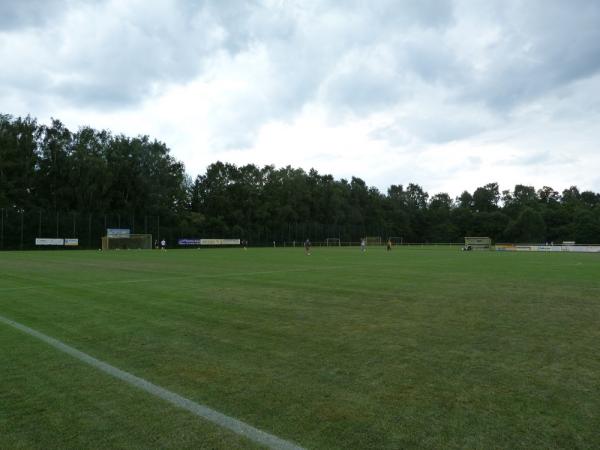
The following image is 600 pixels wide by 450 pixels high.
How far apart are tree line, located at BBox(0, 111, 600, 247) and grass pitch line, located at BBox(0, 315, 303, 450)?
52.5m

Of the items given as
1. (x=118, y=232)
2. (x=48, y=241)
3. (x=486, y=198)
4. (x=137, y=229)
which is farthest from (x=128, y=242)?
(x=486, y=198)

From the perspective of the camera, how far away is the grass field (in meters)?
3.36

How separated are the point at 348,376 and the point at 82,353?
345 centimetres

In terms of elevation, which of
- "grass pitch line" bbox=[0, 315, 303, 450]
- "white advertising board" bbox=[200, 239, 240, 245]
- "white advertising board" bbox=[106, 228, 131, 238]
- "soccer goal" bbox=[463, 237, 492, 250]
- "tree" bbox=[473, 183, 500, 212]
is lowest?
"grass pitch line" bbox=[0, 315, 303, 450]

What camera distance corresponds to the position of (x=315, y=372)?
4.75 metres

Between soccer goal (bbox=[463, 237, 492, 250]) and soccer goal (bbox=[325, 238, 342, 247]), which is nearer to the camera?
soccer goal (bbox=[463, 237, 492, 250])

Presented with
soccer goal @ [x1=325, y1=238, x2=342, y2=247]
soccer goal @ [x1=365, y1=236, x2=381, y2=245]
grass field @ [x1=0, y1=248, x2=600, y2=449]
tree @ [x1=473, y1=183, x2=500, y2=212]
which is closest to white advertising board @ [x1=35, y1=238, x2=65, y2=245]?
grass field @ [x1=0, y1=248, x2=600, y2=449]

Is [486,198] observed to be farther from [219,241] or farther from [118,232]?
[118,232]

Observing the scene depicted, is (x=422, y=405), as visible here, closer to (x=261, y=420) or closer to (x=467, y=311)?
(x=261, y=420)

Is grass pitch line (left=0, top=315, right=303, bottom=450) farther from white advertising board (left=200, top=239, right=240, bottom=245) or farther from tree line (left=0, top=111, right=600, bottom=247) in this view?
white advertising board (left=200, top=239, right=240, bottom=245)

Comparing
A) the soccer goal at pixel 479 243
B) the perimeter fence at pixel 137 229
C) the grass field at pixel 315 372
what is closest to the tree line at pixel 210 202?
the perimeter fence at pixel 137 229

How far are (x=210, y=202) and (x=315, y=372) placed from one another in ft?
274

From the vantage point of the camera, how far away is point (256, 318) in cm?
778

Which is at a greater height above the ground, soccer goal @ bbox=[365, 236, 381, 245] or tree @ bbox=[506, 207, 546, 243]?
tree @ bbox=[506, 207, 546, 243]
